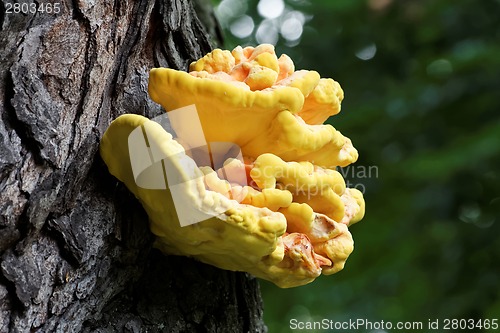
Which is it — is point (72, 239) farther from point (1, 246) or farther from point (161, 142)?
point (161, 142)

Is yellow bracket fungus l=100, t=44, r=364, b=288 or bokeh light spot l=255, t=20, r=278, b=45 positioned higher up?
yellow bracket fungus l=100, t=44, r=364, b=288

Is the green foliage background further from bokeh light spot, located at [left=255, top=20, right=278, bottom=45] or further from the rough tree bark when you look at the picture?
bokeh light spot, located at [left=255, top=20, right=278, bottom=45]

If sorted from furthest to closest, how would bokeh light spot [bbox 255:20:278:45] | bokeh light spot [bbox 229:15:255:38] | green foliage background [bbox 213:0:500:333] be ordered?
bokeh light spot [bbox 229:15:255:38], bokeh light spot [bbox 255:20:278:45], green foliage background [bbox 213:0:500:333]

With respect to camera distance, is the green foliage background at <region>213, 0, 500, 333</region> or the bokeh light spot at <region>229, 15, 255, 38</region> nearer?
the green foliage background at <region>213, 0, 500, 333</region>

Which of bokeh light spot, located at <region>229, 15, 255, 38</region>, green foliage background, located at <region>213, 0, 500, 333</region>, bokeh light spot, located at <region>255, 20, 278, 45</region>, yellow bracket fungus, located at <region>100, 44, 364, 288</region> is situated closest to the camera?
yellow bracket fungus, located at <region>100, 44, 364, 288</region>

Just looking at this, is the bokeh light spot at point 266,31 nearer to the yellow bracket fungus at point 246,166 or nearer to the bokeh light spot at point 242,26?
the bokeh light spot at point 242,26

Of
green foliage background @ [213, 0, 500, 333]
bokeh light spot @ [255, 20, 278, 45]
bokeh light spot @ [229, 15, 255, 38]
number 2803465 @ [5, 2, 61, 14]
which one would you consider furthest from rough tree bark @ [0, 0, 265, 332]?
bokeh light spot @ [229, 15, 255, 38]

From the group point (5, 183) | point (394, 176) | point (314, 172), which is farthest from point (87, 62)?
point (394, 176)
